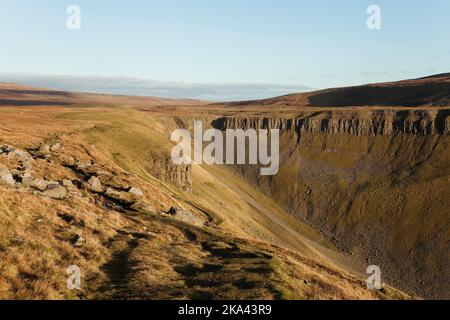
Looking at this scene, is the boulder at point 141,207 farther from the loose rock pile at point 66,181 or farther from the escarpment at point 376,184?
the escarpment at point 376,184

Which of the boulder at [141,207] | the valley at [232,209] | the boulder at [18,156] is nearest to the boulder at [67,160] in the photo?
the valley at [232,209]

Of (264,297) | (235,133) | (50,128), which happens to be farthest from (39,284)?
(235,133)

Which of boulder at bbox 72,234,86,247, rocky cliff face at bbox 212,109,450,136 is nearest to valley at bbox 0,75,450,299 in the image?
boulder at bbox 72,234,86,247

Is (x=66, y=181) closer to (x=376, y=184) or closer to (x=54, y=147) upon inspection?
(x=54, y=147)

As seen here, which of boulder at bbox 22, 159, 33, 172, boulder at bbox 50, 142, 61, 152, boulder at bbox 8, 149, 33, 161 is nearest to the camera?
boulder at bbox 22, 159, 33, 172

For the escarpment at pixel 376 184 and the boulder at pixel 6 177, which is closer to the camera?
the boulder at pixel 6 177

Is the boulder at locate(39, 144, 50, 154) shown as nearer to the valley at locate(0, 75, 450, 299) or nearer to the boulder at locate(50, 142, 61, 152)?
the valley at locate(0, 75, 450, 299)
